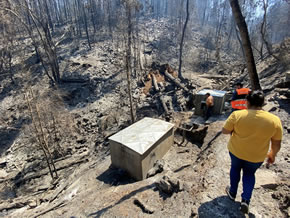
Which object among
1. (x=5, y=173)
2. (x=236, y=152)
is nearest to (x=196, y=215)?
(x=236, y=152)

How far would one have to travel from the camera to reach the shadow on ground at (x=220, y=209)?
2.74 metres

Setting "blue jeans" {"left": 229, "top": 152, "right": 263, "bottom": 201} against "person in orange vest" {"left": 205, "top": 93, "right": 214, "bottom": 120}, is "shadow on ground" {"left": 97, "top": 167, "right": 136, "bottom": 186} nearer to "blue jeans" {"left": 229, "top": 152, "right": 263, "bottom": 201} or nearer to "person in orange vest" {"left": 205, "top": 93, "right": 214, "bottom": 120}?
"blue jeans" {"left": 229, "top": 152, "right": 263, "bottom": 201}

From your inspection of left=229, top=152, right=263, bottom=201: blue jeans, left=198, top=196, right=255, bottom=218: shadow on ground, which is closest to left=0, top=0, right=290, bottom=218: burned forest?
left=198, top=196, right=255, bottom=218: shadow on ground

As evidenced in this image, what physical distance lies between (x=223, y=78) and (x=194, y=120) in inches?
374

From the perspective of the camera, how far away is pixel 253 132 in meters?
2.22

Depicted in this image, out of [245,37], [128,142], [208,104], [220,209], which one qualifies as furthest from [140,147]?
[245,37]

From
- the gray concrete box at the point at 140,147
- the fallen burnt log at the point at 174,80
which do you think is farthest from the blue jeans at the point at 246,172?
the fallen burnt log at the point at 174,80

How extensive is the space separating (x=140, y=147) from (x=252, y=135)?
3.44 metres

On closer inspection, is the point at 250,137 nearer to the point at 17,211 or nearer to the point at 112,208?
the point at 112,208

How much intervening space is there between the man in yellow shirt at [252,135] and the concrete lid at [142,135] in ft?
9.89

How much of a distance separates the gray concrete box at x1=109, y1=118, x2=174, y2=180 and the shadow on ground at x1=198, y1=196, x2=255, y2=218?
2.34 metres

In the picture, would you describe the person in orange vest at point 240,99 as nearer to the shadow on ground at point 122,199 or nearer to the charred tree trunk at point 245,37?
the charred tree trunk at point 245,37

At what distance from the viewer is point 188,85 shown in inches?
596

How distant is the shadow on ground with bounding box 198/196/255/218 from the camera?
2.74 m
